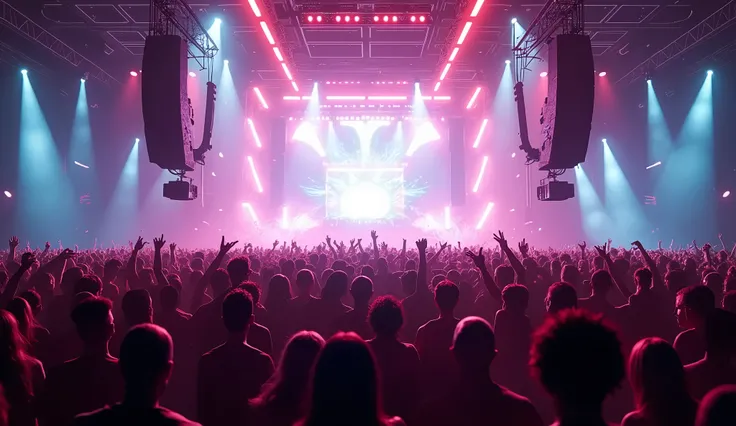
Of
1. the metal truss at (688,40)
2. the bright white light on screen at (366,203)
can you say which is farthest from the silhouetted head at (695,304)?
the bright white light on screen at (366,203)

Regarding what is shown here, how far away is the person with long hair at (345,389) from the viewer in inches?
66.8

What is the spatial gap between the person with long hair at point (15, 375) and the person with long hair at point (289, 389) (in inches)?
55.7

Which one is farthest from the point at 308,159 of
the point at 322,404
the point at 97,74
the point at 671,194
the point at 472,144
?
the point at 322,404

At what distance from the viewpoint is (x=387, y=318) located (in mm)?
3129

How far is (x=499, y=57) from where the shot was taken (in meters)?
21.7

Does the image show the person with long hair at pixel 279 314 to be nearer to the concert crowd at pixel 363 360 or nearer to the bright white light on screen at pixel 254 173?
the concert crowd at pixel 363 360

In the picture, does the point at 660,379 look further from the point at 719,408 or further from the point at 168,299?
the point at 168,299

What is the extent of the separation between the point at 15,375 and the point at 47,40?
18.9 meters

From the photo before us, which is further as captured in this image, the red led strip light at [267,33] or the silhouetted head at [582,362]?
the red led strip light at [267,33]

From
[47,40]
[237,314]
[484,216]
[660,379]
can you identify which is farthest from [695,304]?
[484,216]

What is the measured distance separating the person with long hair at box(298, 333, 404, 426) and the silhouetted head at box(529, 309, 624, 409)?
0.62 metres

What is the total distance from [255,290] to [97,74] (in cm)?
2021

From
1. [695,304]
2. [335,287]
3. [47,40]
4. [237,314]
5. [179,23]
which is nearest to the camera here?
[237,314]

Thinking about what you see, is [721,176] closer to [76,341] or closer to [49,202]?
[76,341]
